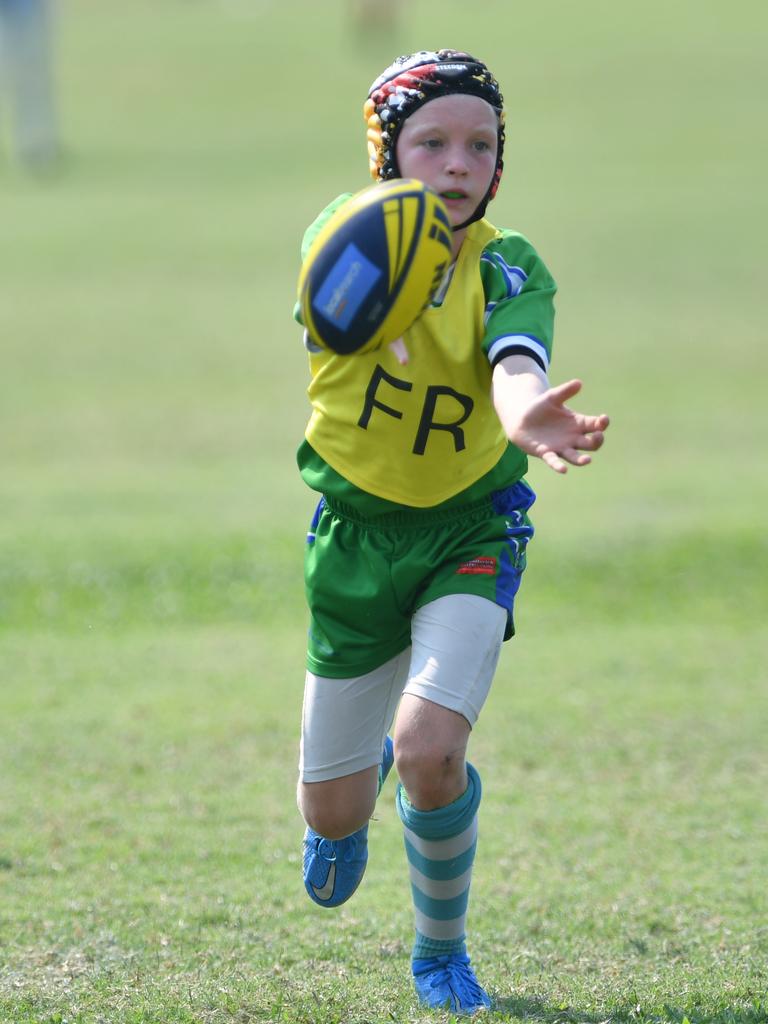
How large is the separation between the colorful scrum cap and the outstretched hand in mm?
746

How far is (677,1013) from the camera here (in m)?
4.20

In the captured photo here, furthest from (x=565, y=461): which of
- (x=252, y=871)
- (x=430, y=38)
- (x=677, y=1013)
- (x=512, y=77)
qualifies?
(x=430, y=38)

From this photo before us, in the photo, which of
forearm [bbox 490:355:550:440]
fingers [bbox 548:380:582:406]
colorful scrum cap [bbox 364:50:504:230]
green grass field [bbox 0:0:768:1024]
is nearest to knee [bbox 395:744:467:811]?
green grass field [bbox 0:0:768:1024]

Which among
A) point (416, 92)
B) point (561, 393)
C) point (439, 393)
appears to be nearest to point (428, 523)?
point (439, 393)

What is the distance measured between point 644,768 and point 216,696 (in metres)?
2.26

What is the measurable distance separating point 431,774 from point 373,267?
1351 mm

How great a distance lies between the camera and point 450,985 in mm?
4355

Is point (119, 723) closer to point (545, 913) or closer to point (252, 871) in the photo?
point (252, 871)

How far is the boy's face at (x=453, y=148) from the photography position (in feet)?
14.0

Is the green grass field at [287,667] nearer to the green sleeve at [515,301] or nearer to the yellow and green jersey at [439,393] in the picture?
the yellow and green jersey at [439,393]

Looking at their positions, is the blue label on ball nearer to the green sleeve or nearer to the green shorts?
the green sleeve

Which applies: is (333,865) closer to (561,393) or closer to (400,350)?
(400,350)

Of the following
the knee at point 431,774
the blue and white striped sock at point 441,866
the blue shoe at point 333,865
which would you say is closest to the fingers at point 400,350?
the knee at point 431,774

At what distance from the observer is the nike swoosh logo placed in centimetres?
470
